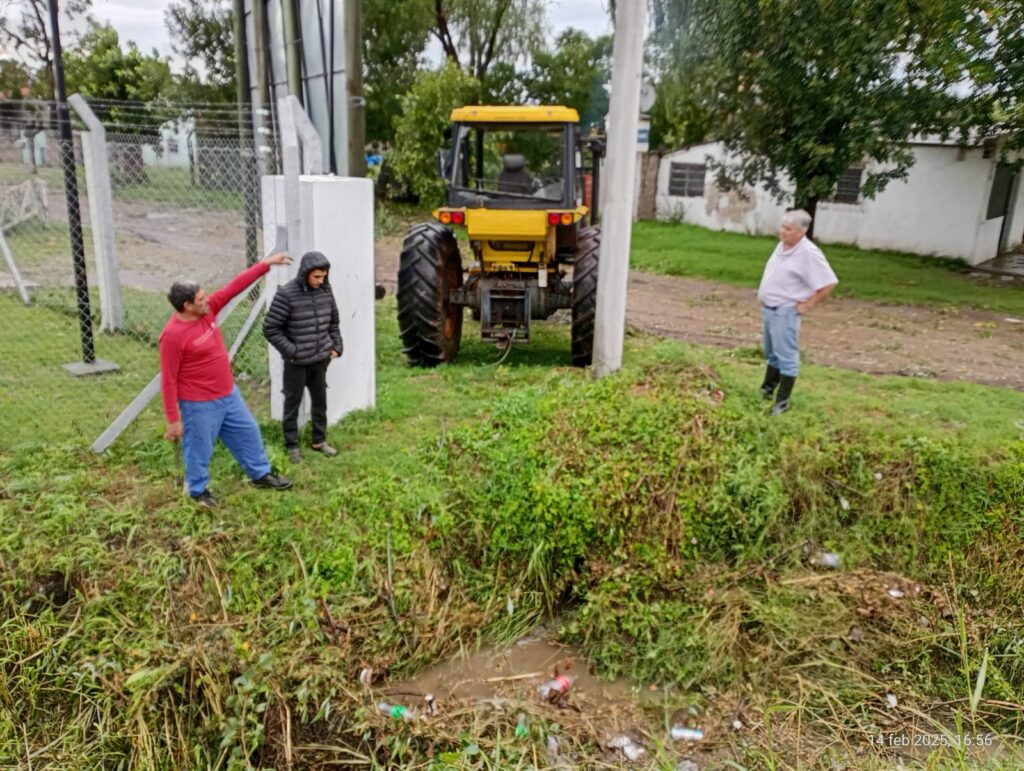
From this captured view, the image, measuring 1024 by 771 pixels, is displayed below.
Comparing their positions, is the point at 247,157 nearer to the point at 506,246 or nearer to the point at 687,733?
the point at 506,246

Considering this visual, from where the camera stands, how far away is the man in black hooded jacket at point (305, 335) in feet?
15.7

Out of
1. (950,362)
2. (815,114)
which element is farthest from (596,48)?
(950,362)

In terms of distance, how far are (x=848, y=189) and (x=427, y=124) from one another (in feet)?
32.1

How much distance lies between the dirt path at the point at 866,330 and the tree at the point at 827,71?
225 centimetres

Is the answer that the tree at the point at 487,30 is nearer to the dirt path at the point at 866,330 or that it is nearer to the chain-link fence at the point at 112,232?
the dirt path at the point at 866,330

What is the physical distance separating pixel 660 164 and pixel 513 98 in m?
6.52

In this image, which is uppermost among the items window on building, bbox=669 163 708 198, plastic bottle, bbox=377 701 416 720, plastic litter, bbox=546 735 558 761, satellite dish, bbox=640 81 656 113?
satellite dish, bbox=640 81 656 113

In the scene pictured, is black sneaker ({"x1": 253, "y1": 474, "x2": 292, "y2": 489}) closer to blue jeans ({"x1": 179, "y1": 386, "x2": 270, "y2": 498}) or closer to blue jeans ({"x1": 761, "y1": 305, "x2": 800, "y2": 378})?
→ blue jeans ({"x1": 179, "y1": 386, "x2": 270, "y2": 498})

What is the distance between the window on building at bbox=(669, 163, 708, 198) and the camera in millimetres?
18897

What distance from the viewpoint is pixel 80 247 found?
20.4 ft

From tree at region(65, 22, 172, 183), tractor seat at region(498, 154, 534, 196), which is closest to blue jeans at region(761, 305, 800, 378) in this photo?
tractor seat at region(498, 154, 534, 196)

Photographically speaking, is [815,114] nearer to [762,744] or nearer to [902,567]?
[902,567]

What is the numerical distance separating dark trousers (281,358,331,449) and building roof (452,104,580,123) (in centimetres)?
309

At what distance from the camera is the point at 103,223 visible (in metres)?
7.39
